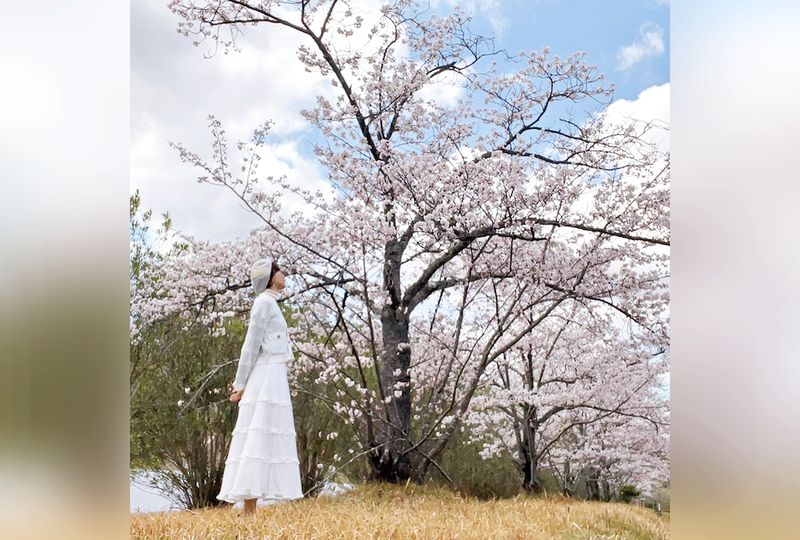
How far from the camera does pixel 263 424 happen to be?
9.28 feet

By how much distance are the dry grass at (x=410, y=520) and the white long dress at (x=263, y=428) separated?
0.57 ft

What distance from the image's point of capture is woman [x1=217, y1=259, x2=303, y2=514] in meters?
2.81

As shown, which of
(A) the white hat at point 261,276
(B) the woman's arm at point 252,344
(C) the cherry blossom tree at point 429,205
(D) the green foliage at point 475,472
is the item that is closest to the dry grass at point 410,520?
(D) the green foliage at point 475,472

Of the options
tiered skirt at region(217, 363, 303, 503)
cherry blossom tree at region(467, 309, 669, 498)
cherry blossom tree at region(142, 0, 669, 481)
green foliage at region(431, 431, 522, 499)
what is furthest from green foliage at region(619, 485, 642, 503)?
tiered skirt at region(217, 363, 303, 503)

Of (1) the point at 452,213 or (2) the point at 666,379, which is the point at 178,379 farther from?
(2) the point at 666,379

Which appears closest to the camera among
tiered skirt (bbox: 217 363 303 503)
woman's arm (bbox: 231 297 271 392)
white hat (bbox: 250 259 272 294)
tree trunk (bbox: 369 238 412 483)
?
tiered skirt (bbox: 217 363 303 503)

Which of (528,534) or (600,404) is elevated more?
(600,404)

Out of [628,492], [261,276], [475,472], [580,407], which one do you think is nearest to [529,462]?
[475,472]

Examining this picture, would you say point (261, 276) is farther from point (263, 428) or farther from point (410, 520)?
point (410, 520)

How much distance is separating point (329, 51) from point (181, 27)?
2.93ft

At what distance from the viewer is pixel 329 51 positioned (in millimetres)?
3701

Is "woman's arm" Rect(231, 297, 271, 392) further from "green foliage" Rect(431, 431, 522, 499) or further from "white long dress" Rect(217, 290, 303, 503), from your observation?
"green foliage" Rect(431, 431, 522, 499)
